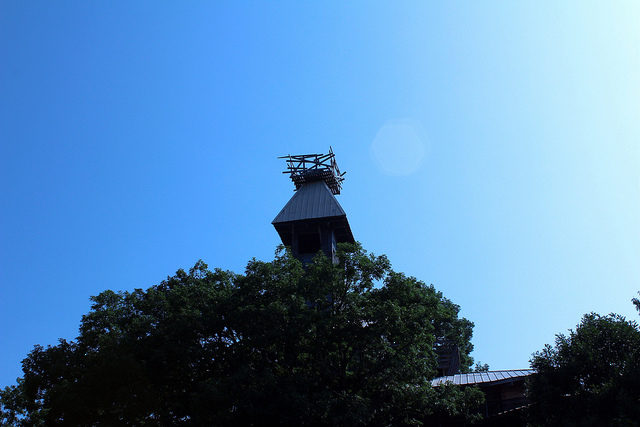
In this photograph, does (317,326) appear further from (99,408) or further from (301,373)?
(99,408)

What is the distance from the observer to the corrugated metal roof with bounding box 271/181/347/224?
41062 millimetres

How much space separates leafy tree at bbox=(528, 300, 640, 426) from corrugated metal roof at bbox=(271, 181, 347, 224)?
23.0m

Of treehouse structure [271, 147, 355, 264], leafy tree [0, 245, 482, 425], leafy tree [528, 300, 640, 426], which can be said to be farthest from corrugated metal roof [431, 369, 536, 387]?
treehouse structure [271, 147, 355, 264]

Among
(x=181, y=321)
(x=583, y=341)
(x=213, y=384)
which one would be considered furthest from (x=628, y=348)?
(x=181, y=321)

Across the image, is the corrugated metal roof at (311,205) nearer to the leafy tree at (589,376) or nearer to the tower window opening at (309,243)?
the tower window opening at (309,243)

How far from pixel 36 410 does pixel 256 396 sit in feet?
36.7

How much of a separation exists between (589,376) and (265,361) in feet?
43.7

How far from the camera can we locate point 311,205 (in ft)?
139

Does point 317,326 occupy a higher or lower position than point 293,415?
higher

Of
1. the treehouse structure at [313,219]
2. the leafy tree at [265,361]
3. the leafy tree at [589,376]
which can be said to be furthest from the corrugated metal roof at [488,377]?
the treehouse structure at [313,219]

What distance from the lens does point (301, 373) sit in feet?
71.3

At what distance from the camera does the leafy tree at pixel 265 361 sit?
2058 cm

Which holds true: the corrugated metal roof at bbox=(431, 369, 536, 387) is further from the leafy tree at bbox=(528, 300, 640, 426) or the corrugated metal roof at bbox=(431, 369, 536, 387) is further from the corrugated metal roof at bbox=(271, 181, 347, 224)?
the corrugated metal roof at bbox=(271, 181, 347, 224)

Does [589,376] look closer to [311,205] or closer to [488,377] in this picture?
[488,377]
